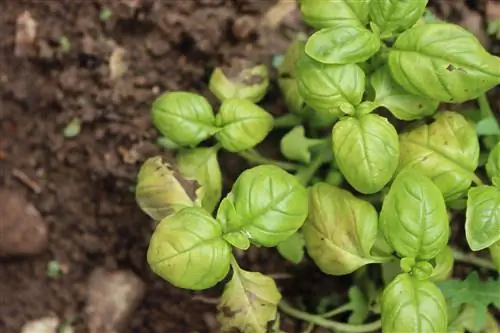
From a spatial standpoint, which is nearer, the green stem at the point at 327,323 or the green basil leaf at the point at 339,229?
the green basil leaf at the point at 339,229

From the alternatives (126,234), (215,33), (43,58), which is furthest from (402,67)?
(43,58)

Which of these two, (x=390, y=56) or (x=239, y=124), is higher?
(x=390, y=56)

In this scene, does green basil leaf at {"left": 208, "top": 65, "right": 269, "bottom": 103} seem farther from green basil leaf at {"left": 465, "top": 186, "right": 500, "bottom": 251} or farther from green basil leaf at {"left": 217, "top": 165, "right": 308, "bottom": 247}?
green basil leaf at {"left": 465, "top": 186, "right": 500, "bottom": 251}

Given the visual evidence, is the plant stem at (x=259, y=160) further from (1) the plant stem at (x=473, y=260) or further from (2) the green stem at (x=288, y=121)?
(1) the plant stem at (x=473, y=260)

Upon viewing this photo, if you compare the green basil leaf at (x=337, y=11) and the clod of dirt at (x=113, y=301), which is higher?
the green basil leaf at (x=337, y=11)

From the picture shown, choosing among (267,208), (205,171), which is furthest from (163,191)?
(267,208)

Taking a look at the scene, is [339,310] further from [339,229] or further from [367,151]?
[367,151]

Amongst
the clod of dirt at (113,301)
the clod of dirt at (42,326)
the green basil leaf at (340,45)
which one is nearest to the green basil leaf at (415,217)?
the green basil leaf at (340,45)

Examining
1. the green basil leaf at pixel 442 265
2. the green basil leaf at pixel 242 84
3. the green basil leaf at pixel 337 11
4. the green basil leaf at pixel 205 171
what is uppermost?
the green basil leaf at pixel 337 11
